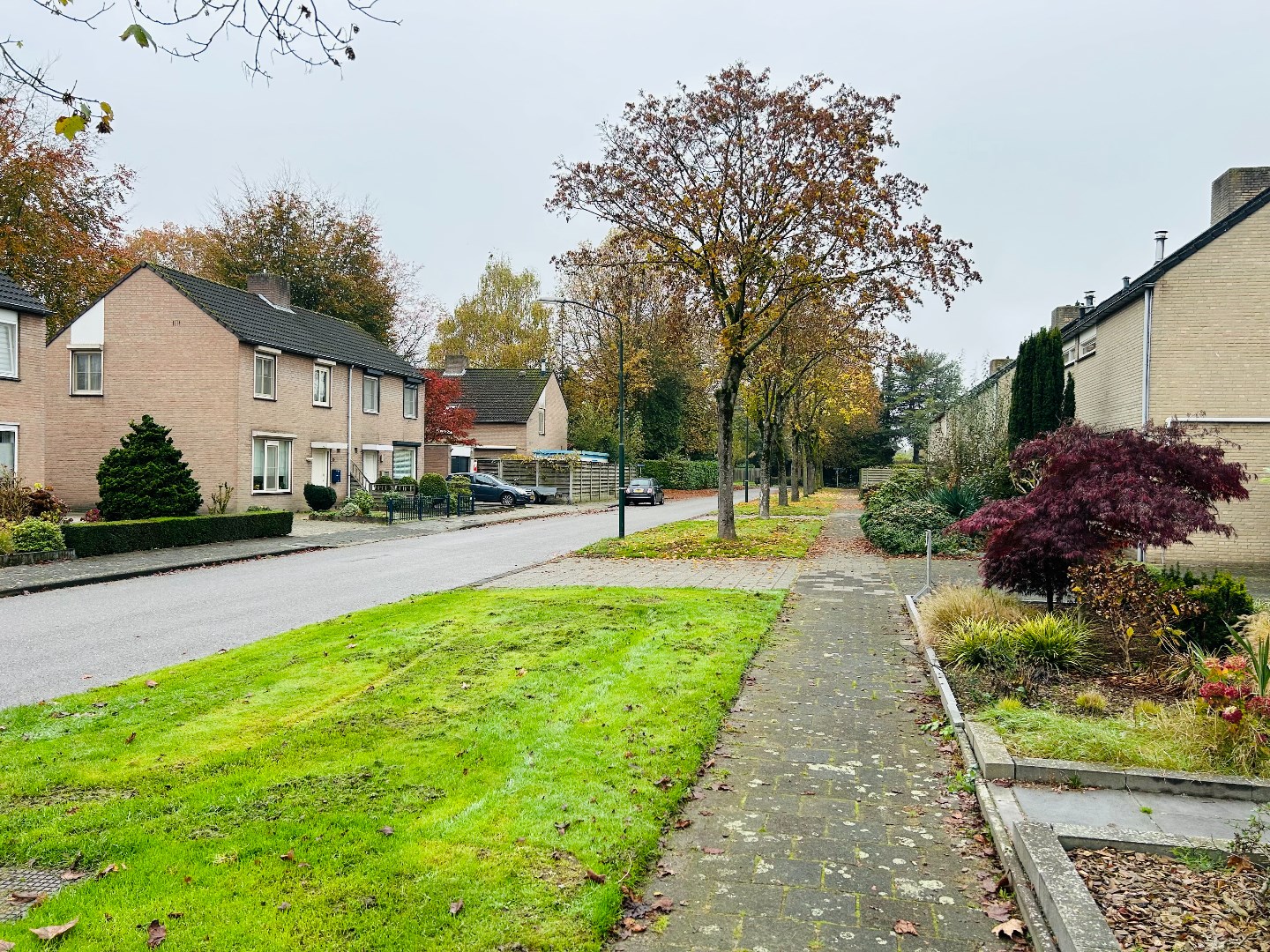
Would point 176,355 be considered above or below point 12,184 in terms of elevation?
below

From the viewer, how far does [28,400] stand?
23.4 meters

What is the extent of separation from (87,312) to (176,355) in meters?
3.89

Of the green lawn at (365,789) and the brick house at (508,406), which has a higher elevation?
the brick house at (508,406)

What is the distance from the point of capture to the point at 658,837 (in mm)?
4758

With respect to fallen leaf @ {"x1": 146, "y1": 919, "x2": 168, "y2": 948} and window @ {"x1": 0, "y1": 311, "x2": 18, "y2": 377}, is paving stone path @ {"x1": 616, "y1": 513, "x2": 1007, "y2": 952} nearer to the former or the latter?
fallen leaf @ {"x1": 146, "y1": 919, "x2": 168, "y2": 948}

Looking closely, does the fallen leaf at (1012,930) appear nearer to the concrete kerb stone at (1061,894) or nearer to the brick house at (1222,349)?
Result: the concrete kerb stone at (1061,894)

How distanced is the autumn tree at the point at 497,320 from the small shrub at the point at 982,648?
59291mm

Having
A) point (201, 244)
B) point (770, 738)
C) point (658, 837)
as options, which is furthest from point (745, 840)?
point (201, 244)

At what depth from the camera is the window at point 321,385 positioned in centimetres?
3425

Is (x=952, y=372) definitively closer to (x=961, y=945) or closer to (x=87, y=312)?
(x=87, y=312)

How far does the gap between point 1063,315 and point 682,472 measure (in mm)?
32456

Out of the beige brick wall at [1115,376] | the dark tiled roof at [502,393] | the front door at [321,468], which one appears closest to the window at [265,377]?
the front door at [321,468]

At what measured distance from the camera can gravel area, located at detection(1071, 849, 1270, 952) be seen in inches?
137

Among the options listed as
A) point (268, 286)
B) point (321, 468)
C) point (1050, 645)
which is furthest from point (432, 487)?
point (1050, 645)
